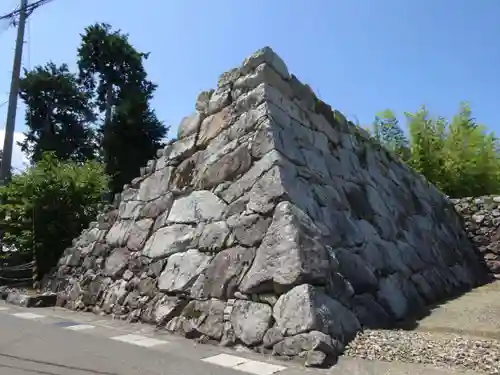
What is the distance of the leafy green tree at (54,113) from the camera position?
84.6ft

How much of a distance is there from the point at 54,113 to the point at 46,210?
1895 cm

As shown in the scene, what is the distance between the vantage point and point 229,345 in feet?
13.4

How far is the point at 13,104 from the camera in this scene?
13.1m

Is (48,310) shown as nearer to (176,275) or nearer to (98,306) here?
(98,306)

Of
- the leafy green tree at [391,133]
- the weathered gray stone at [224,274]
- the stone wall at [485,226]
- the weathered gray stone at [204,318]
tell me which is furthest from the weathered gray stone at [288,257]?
the leafy green tree at [391,133]

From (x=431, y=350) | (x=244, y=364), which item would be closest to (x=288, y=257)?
(x=244, y=364)

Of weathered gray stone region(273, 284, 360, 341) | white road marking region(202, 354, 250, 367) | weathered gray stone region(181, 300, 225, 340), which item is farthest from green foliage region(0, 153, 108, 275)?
weathered gray stone region(273, 284, 360, 341)

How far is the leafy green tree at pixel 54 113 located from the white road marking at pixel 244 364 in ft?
77.9

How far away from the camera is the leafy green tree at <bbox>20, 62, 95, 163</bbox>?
84.6 ft

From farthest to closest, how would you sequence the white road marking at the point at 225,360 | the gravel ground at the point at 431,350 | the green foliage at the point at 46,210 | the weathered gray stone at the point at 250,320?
the green foliage at the point at 46,210 → the weathered gray stone at the point at 250,320 → the white road marking at the point at 225,360 → the gravel ground at the point at 431,350

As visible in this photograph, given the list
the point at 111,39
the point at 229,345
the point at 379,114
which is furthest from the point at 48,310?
the point at 111,39

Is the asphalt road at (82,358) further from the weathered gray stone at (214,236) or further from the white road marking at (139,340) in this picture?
the weathered gray stone at (214,236)

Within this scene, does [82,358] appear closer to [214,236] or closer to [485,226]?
[214,236]

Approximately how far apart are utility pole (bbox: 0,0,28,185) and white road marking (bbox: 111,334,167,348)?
30.7 ft
